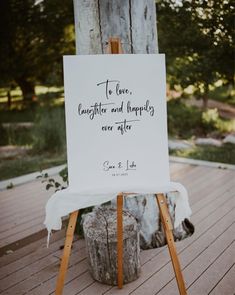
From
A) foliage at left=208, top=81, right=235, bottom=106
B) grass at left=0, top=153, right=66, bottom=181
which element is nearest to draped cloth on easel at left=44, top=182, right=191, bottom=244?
grass at left=0, top=153, right=66, bottom=181

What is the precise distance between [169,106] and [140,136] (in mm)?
6384

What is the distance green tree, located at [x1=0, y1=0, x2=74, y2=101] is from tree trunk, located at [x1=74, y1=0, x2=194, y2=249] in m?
3.45

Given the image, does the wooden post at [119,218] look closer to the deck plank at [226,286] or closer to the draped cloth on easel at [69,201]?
the draped cloth on easel at [69,201]

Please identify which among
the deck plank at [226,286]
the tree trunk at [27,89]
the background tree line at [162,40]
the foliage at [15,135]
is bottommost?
the deck plank at [226,286]

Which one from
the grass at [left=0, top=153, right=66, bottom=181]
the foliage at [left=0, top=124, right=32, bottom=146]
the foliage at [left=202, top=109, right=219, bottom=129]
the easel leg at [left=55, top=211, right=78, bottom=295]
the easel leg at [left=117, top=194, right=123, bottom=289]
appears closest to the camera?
the easel leg at [left=55, top=211, right=78, bottom=295]

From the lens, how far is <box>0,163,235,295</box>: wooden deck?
233 centimetres

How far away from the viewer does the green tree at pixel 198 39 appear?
4.06 metres

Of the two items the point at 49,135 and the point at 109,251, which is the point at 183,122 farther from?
the point at 109,251

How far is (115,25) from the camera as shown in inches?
98.8

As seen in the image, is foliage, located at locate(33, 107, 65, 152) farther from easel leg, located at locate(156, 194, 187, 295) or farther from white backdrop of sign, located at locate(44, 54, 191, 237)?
easel leg, located at locate(156, 194, 187, 295)

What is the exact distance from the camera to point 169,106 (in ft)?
27.0

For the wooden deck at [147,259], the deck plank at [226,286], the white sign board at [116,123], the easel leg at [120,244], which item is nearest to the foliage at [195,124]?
the wooden deck at [147,259]

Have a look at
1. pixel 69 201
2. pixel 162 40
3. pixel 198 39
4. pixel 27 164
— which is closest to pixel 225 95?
pixel 162 40

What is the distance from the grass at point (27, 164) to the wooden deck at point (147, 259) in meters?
1.40
